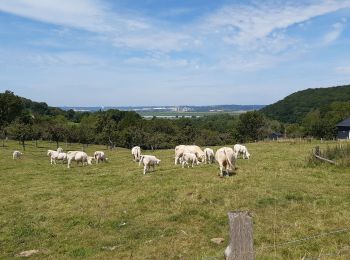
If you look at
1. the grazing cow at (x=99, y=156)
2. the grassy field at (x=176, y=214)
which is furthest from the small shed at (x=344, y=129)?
the grassy field at (x=176, y=214)

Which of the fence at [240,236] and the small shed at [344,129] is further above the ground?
the fence at [240,236]

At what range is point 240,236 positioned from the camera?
5910 mm

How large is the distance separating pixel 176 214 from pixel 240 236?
1051 cm

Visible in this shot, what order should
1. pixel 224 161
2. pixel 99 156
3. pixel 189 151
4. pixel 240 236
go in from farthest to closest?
1. pixel 99 156
2. pixel 189 151
3. pixel 224 161
4. pixel 240 236

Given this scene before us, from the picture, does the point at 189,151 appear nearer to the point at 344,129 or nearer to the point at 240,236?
the point at 240,236

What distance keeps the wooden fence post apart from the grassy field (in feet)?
14.1

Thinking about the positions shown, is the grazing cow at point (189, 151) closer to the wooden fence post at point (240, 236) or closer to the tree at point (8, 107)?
the wooden fence post at point (240, 236)

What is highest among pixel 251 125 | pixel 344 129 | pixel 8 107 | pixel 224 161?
pixel 8 107

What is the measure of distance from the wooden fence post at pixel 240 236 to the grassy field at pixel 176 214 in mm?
4283

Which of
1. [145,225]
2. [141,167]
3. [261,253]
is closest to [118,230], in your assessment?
[145,225]

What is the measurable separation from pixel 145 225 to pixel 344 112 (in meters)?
142

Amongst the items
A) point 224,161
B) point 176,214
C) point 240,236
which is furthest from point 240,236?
point 224,161

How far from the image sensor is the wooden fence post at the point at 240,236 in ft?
19.2

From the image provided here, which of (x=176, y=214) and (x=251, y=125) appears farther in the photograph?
(x=251, y=125)
